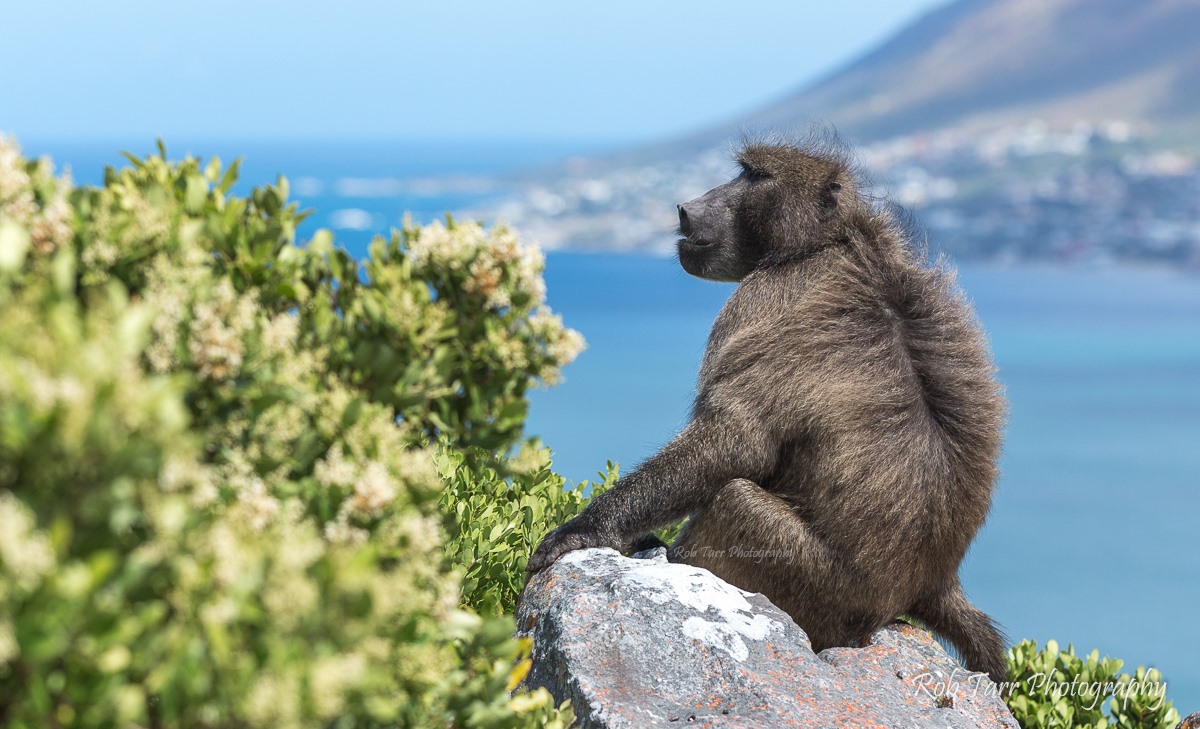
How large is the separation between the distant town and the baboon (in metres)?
71.2

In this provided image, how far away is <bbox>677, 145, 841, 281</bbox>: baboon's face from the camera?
5.53m

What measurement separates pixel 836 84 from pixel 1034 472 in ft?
459

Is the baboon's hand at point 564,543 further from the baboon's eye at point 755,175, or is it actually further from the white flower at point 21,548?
the white flower at point 21,548

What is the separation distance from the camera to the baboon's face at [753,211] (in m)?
5.53

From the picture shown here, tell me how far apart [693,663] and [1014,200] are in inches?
3889

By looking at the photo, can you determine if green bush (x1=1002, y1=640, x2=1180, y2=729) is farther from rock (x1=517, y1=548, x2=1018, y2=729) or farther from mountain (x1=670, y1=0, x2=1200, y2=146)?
mountain (x1=670, y1=0, x2=1200, y2=146)

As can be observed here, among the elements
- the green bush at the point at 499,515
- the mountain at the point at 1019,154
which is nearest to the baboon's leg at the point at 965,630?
the green bush at the point at 499,515

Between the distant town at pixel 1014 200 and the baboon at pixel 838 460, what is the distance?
2803 inches

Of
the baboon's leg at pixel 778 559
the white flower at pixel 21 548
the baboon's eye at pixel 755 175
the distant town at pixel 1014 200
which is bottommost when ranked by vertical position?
the baboon's leg at pixel 778 559

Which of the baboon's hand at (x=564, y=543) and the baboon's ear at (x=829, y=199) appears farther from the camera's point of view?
the baboon's ear at (x=829, y=199)

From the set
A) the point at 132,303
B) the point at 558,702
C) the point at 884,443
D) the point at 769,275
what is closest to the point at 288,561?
the point at 132,303

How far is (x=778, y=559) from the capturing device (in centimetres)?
466

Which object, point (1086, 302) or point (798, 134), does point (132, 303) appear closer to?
point (798, 134)

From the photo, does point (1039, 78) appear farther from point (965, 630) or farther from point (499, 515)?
point (499, 515)
